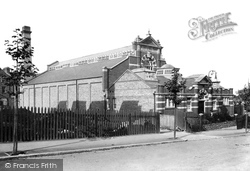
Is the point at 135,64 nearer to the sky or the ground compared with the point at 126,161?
nearer to the sky

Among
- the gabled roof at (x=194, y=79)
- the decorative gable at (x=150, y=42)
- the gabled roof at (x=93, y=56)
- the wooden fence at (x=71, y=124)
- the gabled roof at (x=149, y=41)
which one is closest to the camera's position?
the wooden fence at (x=71, y=124)

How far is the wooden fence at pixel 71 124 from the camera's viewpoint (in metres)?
14.3

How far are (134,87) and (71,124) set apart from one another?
16017 mm

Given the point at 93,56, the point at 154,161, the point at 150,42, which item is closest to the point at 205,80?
the point at 150,42

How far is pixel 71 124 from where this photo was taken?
640 inches

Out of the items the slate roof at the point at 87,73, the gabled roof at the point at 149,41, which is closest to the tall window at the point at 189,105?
the gabled roof at the point at 149,41

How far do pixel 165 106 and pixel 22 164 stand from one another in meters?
21.6

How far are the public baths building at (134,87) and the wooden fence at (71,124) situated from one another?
5896 mm

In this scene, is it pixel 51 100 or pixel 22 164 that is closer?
pixel 22 164

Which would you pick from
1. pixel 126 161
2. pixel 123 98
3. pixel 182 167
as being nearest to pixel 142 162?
pixel 126 161

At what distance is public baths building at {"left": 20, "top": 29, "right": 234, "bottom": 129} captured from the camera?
30.4m

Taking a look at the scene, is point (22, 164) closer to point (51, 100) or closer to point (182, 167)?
point (182, 167)

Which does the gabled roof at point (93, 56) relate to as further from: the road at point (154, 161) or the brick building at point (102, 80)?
the road at point (154, 161)

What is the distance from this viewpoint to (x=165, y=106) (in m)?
29.5
